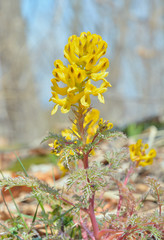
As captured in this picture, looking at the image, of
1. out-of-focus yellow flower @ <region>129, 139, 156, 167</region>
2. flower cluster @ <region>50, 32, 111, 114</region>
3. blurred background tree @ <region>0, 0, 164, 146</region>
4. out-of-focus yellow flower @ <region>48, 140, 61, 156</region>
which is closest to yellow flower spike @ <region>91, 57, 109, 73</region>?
flower cluster @ <region>50, 32, 111, 114</region>

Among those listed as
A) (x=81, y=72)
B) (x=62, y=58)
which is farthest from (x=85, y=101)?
(x=62, y=58)

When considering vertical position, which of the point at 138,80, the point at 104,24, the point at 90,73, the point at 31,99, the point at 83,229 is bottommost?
the point at 83,229

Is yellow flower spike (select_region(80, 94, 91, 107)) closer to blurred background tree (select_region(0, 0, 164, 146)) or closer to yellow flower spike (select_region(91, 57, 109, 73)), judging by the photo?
yellow flower spike (select_region(91, 57, 109, 73))

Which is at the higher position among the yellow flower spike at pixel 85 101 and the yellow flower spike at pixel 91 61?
the yellow flower spike at pixel 91 61

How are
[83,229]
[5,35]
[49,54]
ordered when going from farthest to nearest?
1. [49,54]
2. [5,35]
3. [83,229]

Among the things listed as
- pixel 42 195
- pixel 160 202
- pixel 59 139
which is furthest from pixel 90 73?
pixel 160 202

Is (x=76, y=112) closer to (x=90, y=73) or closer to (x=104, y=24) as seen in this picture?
(x=90, y=73)

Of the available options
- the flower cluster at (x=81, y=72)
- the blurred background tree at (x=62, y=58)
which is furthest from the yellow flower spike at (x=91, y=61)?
the blurred background tree at (x=62, y=58)

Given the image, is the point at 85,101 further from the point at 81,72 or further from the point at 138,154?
the point at 138,154

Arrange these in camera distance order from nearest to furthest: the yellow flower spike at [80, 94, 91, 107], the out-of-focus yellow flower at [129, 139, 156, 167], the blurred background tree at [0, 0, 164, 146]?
the yellow flower spike at [80, 94, 91, 107] < the out-of-focus yellow flower at [129, 139, 156, 167] < the blurred background tree at [0, 0, 164, 146]

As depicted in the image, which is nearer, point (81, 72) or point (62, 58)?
point (81, 72)

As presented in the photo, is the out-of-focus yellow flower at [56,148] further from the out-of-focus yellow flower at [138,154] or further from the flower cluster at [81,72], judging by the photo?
the out-of-focus yellow flower at [138,154]
